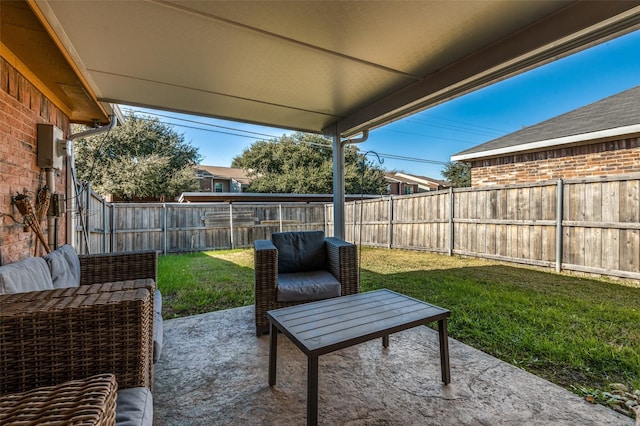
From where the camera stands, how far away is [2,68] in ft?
6.15

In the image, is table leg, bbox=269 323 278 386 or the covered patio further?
table leg, bbox=269 323 278 386

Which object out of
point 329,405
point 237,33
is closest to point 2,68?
point 237,33

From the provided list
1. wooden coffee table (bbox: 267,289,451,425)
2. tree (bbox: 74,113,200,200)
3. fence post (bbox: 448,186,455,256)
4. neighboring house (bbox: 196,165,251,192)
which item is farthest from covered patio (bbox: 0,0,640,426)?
neighboring house (bbox: 196,165,251,192)

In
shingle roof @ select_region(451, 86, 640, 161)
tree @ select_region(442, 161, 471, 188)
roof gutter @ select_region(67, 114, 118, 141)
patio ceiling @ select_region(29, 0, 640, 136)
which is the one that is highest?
tree @ select_region(442, 161, 471, 188)

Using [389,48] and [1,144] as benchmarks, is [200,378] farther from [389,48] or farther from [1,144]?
[389,48]

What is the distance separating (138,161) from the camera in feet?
42.5

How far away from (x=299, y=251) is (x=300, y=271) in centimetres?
23

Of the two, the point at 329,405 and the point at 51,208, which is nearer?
the point at 329,405

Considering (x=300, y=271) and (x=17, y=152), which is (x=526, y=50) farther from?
(x=17, y=152)

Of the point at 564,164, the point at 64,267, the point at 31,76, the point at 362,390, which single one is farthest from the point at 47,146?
the point at 564,164

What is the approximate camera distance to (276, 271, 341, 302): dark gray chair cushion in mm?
2721

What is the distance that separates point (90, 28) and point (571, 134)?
7.62 metres

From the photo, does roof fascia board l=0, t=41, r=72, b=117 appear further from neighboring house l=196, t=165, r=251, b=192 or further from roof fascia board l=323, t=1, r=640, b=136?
neighboring house l=196, t=165, r=251, b=192

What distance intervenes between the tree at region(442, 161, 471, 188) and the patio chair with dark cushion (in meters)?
18.3
